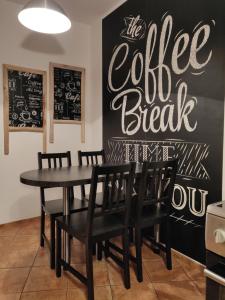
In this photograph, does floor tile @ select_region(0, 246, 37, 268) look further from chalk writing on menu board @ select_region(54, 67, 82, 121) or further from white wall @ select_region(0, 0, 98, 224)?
chalk writing on menu board @ select_region(54, 67, 82, 121)

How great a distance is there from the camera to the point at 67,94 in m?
3.63

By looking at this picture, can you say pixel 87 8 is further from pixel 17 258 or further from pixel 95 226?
pixel 17 258

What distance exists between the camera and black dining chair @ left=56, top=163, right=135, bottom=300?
1656 mm

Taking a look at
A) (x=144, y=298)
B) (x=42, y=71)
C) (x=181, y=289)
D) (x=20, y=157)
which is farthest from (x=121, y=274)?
(x=42, y=71)

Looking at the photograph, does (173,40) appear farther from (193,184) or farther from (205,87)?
(193,184)

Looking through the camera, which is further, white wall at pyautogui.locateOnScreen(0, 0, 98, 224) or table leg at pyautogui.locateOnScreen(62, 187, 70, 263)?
white wall at pyautogui.locateOnScreen(0, 0, 98, 224)

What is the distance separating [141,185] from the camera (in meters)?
1.91

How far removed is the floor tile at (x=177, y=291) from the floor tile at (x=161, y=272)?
7cm

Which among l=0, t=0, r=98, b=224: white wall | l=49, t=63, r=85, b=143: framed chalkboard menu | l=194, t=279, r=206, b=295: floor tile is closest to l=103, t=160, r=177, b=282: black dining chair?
l=194, t=279, r=206, b=295: floor tile

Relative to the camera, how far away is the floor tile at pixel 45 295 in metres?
1.78

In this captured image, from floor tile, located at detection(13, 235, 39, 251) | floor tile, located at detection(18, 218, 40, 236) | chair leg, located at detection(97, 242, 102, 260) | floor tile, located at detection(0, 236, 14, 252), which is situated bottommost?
floor tile, located at detection(13, 235, 39, 251)

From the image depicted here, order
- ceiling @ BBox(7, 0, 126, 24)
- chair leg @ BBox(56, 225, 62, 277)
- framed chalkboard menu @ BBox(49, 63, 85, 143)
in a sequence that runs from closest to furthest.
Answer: chair leg @ BBox(56, 225, 62, 277)
ceiling @ BBox(7, 0, 126, 24)
framed chalkboard menu @ BBox(49, 63, 85, 143)

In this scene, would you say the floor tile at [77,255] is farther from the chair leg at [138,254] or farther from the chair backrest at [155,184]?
the chair backrest at [155,184]

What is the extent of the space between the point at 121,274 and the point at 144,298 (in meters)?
0.33
